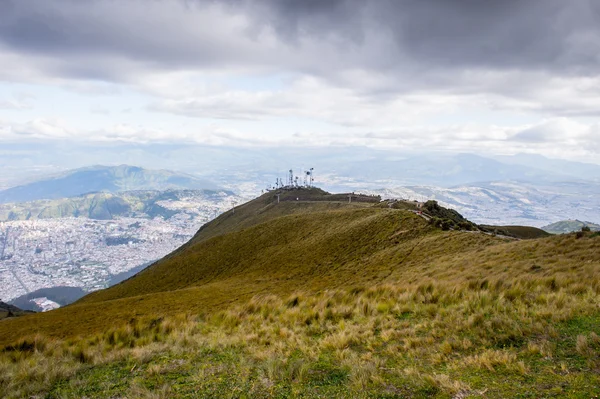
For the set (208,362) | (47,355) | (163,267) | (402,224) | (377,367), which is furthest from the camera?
(163,267)

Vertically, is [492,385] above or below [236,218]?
above

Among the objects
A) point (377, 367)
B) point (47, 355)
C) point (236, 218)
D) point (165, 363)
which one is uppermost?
point (377, 367)

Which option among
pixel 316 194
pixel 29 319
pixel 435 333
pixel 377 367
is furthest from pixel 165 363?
pixel 316 194

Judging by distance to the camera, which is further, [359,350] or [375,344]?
[375,344]

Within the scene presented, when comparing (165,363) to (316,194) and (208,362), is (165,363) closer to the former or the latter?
(208,362)

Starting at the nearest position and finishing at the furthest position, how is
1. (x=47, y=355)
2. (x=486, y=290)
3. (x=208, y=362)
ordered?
1. (x=208, y=362)
2. (x=47, y=355)
3. (x=486, y=290)

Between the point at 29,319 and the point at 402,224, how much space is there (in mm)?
29930

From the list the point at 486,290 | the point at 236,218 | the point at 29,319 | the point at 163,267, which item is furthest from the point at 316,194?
the point at 486,290

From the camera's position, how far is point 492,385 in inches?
237

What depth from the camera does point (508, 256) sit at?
18.2m

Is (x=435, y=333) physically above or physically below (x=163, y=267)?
above

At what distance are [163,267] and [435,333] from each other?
41.5 metres

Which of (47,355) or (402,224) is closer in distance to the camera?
(47,355)

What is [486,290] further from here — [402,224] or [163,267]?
[163,267]
